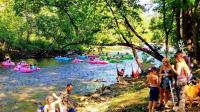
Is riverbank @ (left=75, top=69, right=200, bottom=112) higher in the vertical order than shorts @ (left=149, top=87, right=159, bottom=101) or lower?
lower

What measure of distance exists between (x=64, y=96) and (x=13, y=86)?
19084 millimetres

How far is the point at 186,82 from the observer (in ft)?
41.6

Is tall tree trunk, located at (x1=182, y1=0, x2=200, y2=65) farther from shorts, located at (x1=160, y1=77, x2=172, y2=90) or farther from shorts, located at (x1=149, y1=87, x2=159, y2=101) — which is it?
shorts, located at (x1=149, y1=87, x2=159, y2=101)

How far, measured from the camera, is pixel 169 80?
45.4ft

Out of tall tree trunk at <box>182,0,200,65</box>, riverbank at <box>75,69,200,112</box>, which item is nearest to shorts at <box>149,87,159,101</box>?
riverbank at <box>75,69,200,112</box>

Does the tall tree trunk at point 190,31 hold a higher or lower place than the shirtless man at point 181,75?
higher

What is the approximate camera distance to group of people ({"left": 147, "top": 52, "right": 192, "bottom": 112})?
12672 mm

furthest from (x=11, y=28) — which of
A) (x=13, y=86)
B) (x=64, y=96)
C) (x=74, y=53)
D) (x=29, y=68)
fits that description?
(x=64, y=96)

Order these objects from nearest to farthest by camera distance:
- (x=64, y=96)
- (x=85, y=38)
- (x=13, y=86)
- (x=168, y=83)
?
(x=168, y=83)
(x=64, y=96)
(x=85, y=38)
(x=13, y=86)

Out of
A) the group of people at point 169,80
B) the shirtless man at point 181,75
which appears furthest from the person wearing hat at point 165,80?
the shirtless man at point 181,75

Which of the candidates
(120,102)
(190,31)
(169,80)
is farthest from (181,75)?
(190,31)

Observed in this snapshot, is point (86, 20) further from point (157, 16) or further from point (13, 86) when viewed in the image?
point (13, 86)

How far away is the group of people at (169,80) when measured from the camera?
12.7 meters

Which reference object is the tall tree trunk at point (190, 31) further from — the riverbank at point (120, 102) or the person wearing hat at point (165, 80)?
the person wearing hat at point (165, 80)
